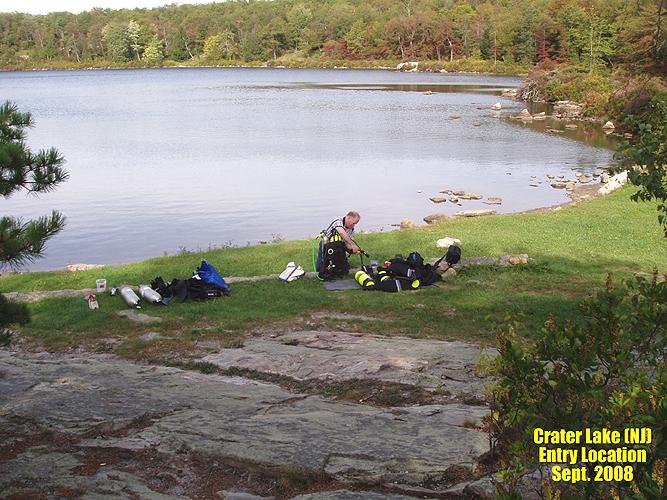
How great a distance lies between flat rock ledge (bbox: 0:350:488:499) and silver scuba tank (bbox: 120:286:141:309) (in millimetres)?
3973

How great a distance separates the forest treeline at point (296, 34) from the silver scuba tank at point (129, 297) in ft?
339

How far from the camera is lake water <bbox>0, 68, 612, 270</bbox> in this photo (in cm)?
2400

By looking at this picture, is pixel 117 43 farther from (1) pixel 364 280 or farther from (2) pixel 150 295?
(1) pixel 364 280

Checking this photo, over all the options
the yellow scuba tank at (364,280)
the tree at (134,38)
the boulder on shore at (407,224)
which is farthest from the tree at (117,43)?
the yellow scuba tank at (364,280)

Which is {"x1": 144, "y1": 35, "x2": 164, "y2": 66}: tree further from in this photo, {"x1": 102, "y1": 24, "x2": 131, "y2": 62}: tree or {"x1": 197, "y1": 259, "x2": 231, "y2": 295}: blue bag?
{"x1": 197, "y1": 259, "x2": 231, "y2": 295}: blue bag

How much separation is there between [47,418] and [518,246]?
11.7 m

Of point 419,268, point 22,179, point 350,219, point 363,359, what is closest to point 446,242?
point 350,219

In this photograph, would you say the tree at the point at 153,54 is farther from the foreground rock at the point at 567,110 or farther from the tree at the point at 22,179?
the tree at the point at 22,179

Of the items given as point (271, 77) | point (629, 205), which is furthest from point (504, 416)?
point (271, 77)

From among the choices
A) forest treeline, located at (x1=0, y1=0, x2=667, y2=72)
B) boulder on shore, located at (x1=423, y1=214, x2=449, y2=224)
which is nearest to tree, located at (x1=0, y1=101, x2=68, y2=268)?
boulder on shore, located at (x1=423, y1=214, x2=449, y2=224)

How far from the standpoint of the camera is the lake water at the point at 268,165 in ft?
78.7

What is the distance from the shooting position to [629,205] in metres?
21.8

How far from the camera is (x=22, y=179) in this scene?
22.3 feet

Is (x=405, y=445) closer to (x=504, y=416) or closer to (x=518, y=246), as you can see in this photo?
(x=504, y=416)
